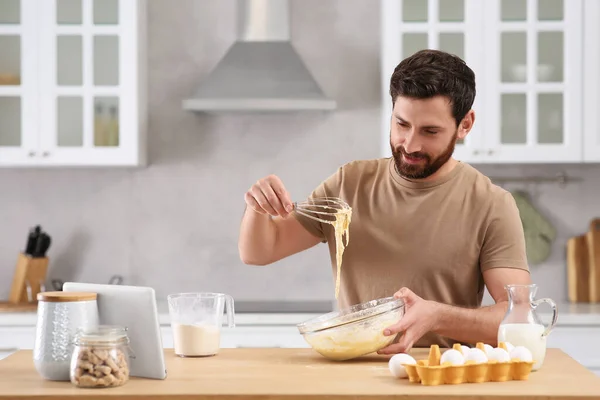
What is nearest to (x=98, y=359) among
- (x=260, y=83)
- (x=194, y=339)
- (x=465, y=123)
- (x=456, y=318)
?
(x=194, y=339)

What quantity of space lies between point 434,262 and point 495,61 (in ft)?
5.68

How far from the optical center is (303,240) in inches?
105

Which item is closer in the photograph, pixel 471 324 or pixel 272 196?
pixel 272 196

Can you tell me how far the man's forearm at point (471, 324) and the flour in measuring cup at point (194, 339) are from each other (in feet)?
1.91

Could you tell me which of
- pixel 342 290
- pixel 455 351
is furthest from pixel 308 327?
pixel 342 290

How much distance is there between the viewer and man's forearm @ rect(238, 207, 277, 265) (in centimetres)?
249

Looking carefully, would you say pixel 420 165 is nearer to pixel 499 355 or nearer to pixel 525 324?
pixel 525 324

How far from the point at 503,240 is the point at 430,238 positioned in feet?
0.68

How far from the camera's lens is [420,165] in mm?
2457

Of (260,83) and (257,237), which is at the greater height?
(260,83)

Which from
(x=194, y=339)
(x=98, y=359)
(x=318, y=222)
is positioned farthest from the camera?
(x=318, y=222)

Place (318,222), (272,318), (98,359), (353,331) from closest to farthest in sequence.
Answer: (98,359) < (353,331) < (318,222) < (272,318)

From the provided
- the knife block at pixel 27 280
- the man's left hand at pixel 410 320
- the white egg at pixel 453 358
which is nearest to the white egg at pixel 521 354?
the white egg at pixel 453 358

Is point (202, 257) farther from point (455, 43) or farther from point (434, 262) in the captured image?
point (434, 262)
